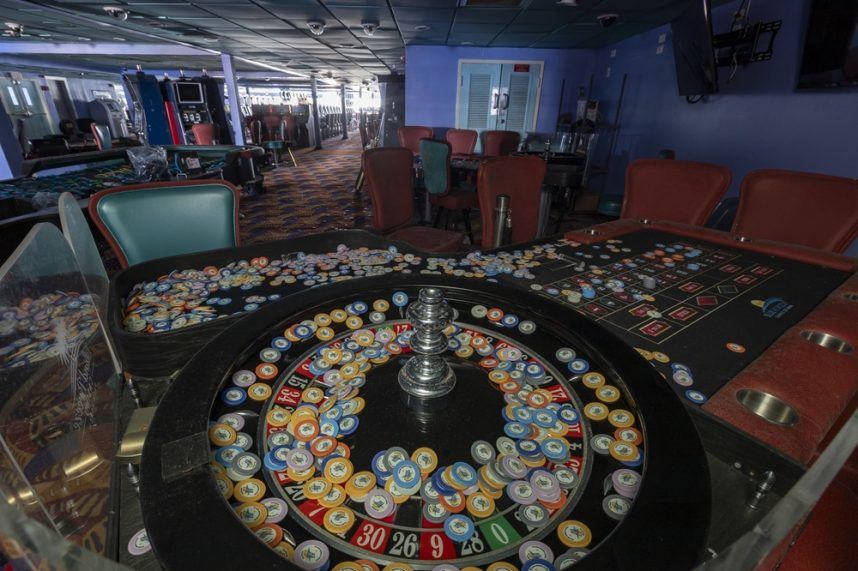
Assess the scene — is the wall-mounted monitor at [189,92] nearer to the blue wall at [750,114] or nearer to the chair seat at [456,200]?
the chair seat at [456,200]

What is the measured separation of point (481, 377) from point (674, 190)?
2.14 m

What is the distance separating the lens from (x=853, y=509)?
33.4 inches

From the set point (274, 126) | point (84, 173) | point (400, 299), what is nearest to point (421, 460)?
point (400, 299)

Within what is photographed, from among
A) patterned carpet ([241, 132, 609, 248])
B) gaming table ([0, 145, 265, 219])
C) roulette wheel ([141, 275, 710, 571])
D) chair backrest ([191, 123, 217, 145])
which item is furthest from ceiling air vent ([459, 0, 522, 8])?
chair backrest ([191, 123, 217, 145])

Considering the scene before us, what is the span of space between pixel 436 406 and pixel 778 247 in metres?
1.82

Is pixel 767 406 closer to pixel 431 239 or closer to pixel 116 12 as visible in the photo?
pixel 431 239

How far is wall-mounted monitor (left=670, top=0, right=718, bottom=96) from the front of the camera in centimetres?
349

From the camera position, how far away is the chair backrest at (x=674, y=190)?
2.15 m

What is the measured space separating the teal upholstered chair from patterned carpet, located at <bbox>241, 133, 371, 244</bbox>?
3.48ft

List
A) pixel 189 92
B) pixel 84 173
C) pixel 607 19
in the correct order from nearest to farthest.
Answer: pixel 84 173
pixel 607 19
pixel 189 92

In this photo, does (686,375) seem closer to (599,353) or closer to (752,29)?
(599,353)

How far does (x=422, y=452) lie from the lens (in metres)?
0.58

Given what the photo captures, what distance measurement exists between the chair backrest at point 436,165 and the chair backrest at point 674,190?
195 centimetres

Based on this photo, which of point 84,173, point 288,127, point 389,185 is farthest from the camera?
point 288,127
